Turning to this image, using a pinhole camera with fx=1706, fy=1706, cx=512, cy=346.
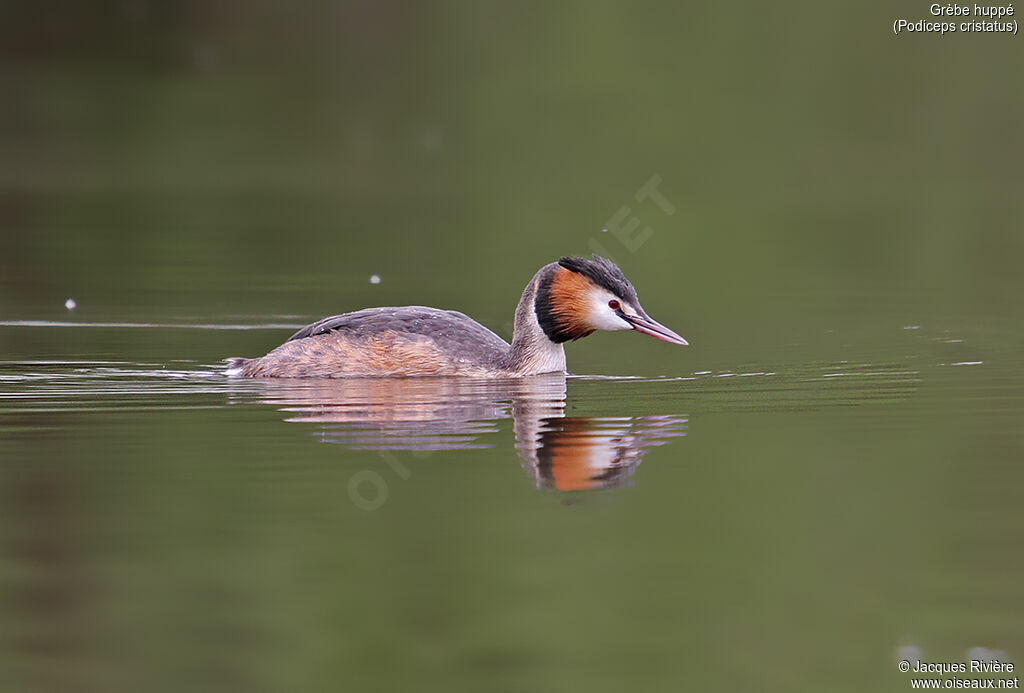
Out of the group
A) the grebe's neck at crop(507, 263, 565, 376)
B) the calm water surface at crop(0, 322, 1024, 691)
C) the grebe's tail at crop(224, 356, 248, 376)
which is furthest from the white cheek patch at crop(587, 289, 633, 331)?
the grebe's tail at crop(224, 356, 248, 376)

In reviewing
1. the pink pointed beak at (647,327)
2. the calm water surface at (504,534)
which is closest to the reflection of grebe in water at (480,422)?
the calm water surface at (504,534)

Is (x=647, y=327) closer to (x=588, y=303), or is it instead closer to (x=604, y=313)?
(x=604, y=313)

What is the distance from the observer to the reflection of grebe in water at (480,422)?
362 inches

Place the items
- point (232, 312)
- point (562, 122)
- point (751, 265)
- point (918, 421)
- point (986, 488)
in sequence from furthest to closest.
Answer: point (562, 122) < point (751, 265) < point (232, 312) < point (918, 421) < point (986, 488)

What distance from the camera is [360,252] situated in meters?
21.0

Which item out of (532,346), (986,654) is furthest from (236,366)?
(986,654)

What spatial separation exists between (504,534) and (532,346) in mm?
4592

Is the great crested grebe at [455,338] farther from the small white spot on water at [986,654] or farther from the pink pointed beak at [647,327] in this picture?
the small white spot on water at [986,654]

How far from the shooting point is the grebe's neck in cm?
1226

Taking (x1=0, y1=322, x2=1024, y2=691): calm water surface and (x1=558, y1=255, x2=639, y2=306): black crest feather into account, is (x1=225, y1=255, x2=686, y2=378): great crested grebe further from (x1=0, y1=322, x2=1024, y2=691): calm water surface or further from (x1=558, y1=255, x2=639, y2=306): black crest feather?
(x1=0, y1=322, x2=1024, y2=691): calm water surface

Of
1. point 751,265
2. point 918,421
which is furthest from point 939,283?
point 918,421

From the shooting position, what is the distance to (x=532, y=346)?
1227cm

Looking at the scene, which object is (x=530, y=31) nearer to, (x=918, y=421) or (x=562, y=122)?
(x=562, y=122)

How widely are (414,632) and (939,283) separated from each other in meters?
12.8
